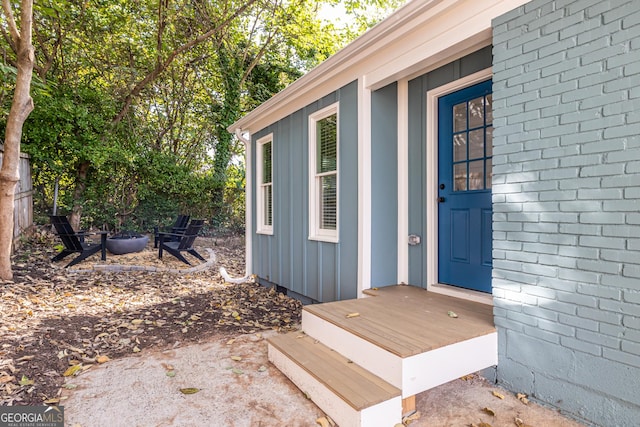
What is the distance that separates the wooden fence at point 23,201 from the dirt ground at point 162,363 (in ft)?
6.06

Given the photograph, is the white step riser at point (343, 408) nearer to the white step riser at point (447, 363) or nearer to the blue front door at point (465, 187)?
the white step riser at point (447, 363)

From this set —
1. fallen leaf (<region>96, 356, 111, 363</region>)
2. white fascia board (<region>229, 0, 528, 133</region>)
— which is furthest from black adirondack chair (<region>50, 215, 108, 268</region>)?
white fascia board (<region>229, 0, 528, 133</region>)

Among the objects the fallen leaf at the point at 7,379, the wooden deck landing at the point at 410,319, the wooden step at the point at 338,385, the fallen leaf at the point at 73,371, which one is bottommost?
the fallen leaf at the point at 73,371

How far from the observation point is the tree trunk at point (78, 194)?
316 inches

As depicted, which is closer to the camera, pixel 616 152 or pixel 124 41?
pixel 616 152

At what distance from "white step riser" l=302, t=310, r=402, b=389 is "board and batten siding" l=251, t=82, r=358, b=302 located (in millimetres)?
879

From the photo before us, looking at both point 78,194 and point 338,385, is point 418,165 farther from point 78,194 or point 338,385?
point 78,194

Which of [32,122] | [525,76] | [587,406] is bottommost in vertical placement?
[587,406]

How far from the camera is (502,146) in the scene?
7.02ft

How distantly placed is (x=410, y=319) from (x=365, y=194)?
4.12 ft

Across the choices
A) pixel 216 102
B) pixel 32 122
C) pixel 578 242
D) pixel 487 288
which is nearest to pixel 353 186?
pixel 487 288

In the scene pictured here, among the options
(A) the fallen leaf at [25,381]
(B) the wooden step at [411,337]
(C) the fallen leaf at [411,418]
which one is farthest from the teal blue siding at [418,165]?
(A) the fallen leaf at [25,381]

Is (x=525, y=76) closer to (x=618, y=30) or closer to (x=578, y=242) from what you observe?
(x=618, y=30)

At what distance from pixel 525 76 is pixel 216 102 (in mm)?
10076
